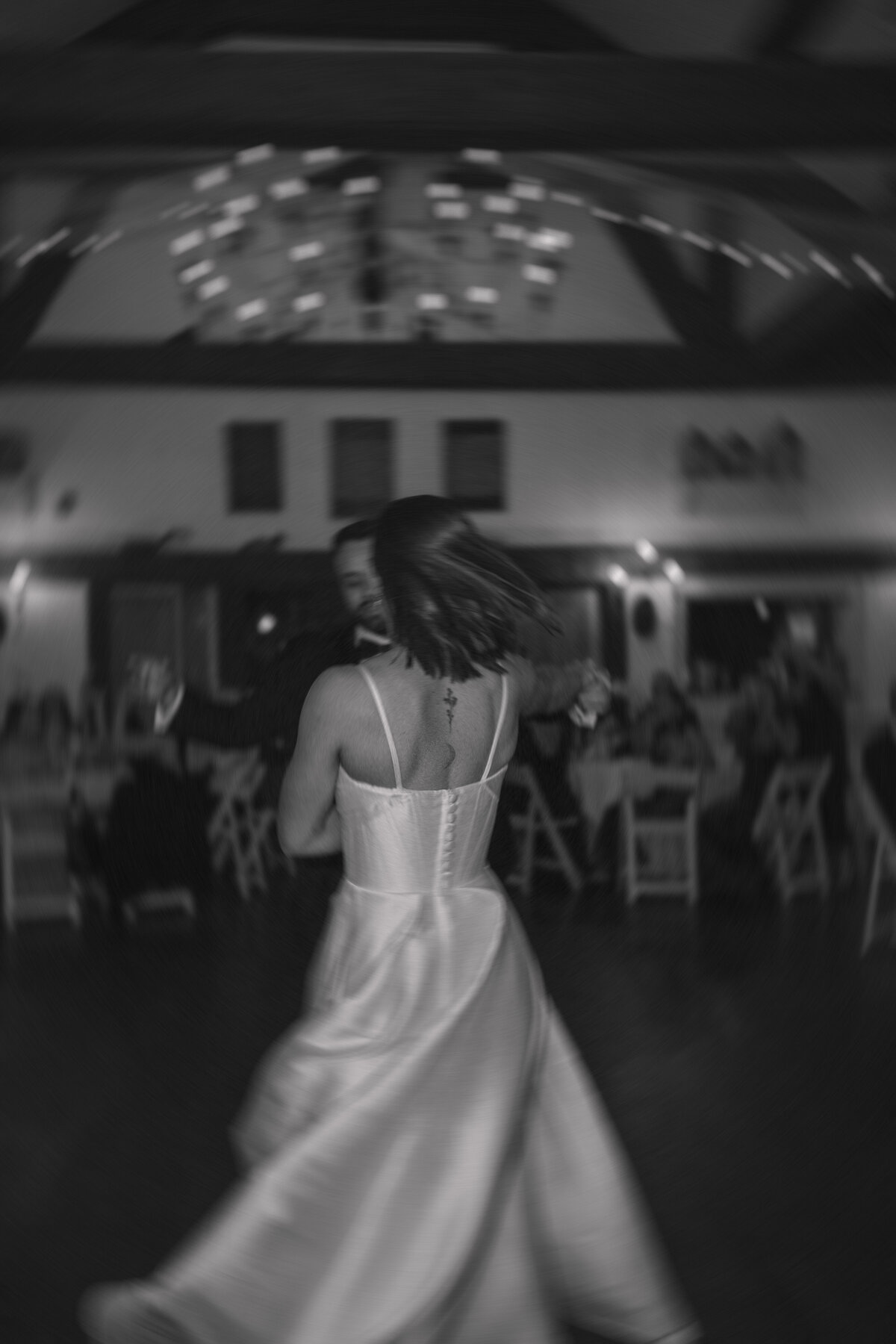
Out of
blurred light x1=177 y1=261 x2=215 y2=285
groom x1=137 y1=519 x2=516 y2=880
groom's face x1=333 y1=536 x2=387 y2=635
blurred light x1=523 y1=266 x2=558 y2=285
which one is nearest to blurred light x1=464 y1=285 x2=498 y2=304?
blurred light x1=523 y1=266 x2=558 y2=285

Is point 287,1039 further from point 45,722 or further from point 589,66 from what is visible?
point 589,66

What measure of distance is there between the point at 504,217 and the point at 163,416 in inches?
33.5

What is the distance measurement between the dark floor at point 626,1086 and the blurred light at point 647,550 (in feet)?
3.36

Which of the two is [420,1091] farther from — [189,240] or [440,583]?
[189,240]

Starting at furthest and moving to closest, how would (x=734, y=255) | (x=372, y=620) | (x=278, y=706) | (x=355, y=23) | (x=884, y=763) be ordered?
(x=884, y=763) → (x=734, y=255) → (x=355, y=23) → (x=278, y=706) → (x=372, y=620)

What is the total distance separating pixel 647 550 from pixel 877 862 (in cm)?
120

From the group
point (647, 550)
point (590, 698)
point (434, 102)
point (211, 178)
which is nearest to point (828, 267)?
point (647, 550)

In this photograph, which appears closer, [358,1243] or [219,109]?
[358,1243]

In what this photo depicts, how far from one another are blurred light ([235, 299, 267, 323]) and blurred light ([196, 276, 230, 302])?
5cm

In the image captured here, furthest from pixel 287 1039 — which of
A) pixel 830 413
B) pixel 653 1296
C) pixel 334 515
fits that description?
pixel 830 413

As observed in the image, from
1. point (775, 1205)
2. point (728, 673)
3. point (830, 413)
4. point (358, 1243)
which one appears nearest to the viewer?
point (358, 1243)

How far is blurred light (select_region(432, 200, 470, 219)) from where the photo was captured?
2812mm

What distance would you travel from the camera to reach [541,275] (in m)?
2.77

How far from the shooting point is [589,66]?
2.80 meters
